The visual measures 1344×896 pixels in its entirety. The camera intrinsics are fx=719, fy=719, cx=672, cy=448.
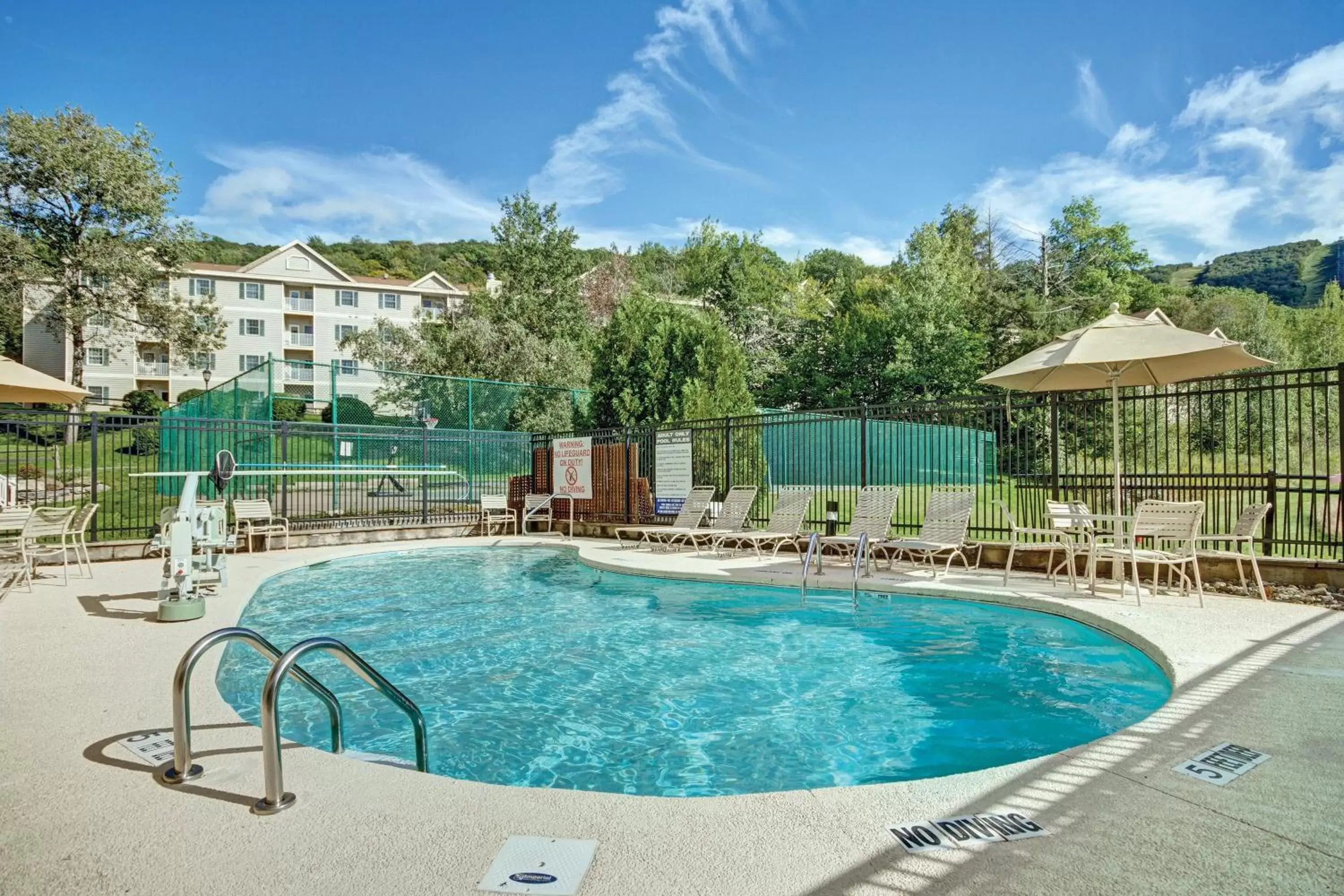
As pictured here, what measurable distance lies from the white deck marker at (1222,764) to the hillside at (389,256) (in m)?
55.3

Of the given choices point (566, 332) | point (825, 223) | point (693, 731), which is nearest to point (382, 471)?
point (693, 731)

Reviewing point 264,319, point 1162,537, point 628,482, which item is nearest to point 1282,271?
point 628,482

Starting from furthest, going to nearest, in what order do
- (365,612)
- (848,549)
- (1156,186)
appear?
(1156,186) → (848,549) → (365,612)

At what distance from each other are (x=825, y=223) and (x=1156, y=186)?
21.1 metres

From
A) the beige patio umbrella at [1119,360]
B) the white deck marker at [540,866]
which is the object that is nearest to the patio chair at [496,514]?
the beige patio umbrella at [1119,360]

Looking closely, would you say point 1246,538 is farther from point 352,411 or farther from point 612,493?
point 352,411

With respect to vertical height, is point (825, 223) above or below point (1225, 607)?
above

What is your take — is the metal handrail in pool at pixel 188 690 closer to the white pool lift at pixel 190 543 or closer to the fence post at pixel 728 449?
the white pool lift at pixel 190 543

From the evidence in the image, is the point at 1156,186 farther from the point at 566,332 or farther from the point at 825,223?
the point at 566,332

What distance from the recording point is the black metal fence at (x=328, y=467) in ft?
45.4

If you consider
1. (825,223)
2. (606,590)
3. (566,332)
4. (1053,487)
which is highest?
(825,223)

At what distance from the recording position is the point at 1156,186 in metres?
46.7

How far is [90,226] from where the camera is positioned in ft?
102

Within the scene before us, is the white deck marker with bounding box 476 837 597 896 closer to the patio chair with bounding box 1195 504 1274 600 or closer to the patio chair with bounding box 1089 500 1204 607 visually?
the patio chair with bounding box 1089 500 1204 607
